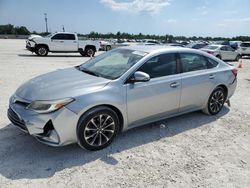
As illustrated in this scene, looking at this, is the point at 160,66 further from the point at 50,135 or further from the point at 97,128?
the point at 50,135

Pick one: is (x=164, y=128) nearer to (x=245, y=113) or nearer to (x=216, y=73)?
(x=216, y=73)

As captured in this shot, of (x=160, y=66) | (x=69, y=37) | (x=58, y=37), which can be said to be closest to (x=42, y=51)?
(x=58, y=37)

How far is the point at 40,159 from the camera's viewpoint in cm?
336

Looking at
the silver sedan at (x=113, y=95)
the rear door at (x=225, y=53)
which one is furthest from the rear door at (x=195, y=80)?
the rear door at (x=225, y=53)

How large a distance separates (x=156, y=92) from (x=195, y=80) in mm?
1041

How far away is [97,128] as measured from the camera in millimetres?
3553

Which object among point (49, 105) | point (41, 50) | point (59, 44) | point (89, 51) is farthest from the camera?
point (89, 51)

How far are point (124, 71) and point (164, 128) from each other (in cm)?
147

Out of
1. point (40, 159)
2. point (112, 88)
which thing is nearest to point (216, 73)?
point (112, 88)

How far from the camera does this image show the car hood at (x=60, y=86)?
11.0 ft

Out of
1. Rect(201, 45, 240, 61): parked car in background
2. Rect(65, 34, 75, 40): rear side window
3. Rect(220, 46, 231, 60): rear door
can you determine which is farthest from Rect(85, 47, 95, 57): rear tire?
Rect(220, 46, 231, 60): rear door

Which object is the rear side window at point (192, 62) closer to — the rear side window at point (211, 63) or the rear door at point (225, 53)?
the rear side window at point (211, 63)

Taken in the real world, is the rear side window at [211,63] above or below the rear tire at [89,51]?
above

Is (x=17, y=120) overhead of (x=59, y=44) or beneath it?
beneath
